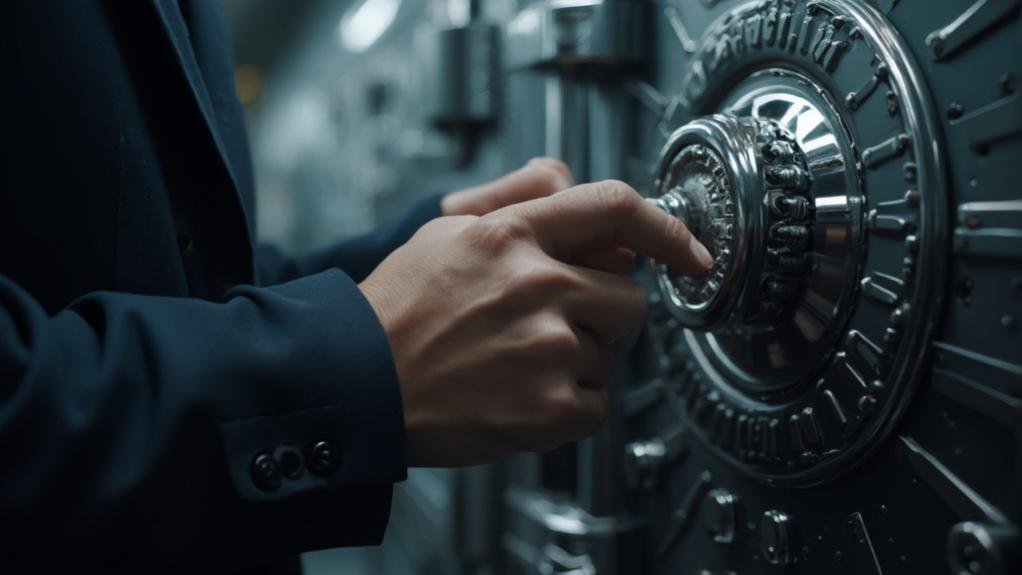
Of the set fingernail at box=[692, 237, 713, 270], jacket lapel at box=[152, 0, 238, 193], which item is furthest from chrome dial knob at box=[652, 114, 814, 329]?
jacket lapel at box=[152, 0, 238, 193]

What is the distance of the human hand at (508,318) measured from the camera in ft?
1.63

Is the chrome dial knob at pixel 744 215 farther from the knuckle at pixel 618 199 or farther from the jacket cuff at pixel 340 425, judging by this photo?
the jacket cuff at pixel 340 425

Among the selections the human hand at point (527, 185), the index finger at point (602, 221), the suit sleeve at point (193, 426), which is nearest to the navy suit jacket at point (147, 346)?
the suit sleeve at point (193, 426)

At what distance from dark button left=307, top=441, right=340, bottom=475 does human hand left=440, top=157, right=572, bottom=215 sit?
332 millimetres

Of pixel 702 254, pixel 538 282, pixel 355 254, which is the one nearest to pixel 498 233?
pixel 538 282

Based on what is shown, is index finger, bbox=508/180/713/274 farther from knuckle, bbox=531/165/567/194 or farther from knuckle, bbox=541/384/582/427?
knuckle, bbox=531/165/567/194

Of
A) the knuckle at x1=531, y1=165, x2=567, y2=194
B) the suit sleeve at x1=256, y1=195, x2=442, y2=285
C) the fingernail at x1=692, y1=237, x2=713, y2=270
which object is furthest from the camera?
the suit sleeve at x1=256, y1=195, x2=442, y2=285

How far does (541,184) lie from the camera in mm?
741

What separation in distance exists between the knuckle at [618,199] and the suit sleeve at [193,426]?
6.3 inches

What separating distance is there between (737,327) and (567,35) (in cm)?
34

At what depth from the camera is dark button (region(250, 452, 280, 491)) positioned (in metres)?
0.47

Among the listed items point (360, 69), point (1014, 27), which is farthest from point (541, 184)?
point (360, 69)

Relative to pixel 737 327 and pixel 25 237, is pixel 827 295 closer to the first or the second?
pixel 737 327

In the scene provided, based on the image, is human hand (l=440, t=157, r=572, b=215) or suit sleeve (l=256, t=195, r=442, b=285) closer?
human hand (l=440, t=157, r=572, b=215)
